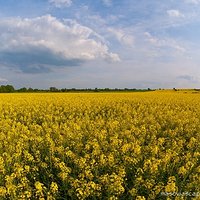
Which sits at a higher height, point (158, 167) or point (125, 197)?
point (158, 167)

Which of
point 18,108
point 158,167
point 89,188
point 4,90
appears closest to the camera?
point 89,188

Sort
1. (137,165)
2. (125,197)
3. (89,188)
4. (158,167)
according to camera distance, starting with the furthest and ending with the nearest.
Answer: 1. (137,165)
2. (158,167)
3. (125,197)
4. (89,188)

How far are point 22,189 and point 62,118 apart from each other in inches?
367

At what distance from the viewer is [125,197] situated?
20.3ft

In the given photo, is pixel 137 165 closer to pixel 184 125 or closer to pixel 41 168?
pixel 41 168

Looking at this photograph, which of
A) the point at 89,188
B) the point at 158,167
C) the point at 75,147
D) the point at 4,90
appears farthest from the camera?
the point at 4,90

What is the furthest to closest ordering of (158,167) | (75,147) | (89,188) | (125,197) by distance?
1. (75,147)
2. (158,167)
3. (125,197)
4. (89,188)

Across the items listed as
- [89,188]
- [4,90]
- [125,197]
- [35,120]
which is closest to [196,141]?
[125,197]

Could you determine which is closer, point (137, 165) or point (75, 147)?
point (137, 165)

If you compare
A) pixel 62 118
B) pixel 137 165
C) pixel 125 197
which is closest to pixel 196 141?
pixel 137 165

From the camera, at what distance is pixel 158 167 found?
6797 millimetres

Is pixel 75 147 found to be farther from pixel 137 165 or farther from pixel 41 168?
pixel 137 165

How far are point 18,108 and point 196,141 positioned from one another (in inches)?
510

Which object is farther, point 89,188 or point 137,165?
point 137,165
